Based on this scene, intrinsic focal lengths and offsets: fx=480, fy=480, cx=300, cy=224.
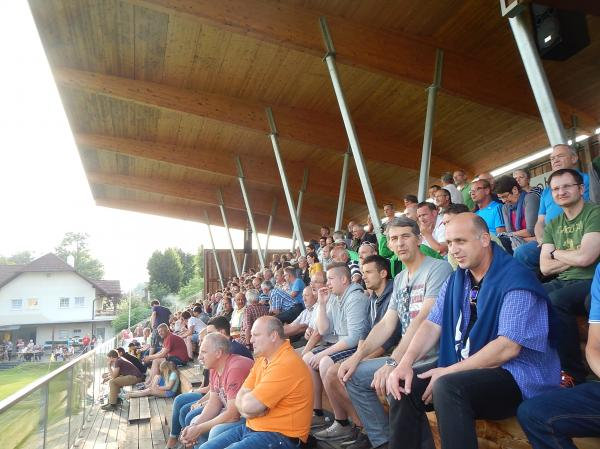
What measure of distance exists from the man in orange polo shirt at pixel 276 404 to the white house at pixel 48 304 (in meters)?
32.9

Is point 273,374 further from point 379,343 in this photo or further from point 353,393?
point 379,343

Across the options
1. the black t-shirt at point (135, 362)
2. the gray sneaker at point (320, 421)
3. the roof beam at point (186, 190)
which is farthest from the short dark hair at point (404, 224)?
the roof beam at point (186, 190)

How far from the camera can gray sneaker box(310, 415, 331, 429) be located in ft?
11.4

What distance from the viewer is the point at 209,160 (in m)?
13.3

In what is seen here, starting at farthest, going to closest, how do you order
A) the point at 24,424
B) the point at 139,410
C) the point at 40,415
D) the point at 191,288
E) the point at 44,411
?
the point at 191,288 < the point at 139,410 < the point at 44,411 < the point at 40,415 < the point at 24,424

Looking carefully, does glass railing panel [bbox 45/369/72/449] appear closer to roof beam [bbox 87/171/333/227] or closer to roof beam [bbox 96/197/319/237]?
roof beam [bbox 87/171/333/227]

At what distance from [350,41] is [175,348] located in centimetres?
594

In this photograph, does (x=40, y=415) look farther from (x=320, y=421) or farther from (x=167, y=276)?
(x=167, y=276)

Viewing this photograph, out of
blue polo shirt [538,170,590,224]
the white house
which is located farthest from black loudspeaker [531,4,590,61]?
the white house

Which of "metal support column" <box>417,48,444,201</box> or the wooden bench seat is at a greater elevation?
"metal support column" <box>417,48,444,201</box>

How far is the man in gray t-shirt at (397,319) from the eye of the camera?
2.63 meters

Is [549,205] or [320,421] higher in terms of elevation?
[549,205]

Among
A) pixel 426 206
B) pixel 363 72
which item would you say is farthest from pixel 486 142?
pixel 426 206

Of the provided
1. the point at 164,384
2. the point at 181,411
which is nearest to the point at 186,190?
the point at 164,384
